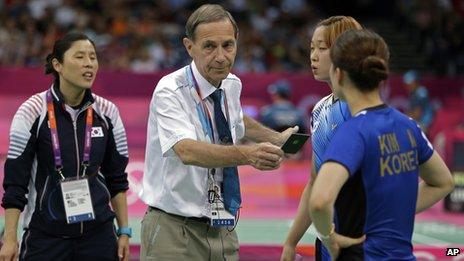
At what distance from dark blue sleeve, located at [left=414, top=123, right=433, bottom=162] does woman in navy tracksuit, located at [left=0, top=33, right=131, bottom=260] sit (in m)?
1.88

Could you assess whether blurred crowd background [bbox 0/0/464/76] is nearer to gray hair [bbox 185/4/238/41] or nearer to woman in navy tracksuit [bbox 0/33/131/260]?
woman in navy tracksuit [bbox 0/33/131/260]

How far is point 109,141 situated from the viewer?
17.1 feet

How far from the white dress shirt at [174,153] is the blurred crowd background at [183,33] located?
13923 mm

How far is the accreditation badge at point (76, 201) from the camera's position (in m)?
4.92

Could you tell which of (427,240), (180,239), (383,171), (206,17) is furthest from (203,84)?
(427,240)

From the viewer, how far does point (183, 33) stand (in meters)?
19.9

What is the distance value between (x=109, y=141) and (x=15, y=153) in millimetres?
528

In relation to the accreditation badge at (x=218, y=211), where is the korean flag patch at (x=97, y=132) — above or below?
above

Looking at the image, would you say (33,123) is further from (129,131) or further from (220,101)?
(129,131)

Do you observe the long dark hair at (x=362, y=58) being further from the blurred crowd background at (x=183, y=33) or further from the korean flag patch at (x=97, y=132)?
the blurred crowd background at (x=183, y=33)

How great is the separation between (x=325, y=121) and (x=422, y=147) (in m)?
0.78

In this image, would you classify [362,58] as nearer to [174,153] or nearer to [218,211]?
[174,153]

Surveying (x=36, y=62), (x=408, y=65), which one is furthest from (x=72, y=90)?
(x=408, y=65)

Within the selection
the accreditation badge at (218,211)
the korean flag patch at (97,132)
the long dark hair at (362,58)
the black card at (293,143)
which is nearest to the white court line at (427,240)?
the korean flag patch at (97,132)
